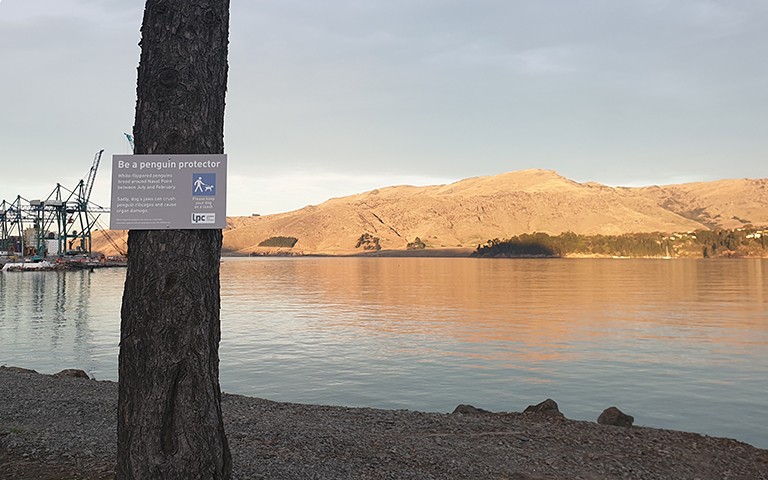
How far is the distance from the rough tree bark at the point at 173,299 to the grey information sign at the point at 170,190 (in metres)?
0.09

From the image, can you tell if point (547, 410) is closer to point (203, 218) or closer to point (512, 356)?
point (203, 218)

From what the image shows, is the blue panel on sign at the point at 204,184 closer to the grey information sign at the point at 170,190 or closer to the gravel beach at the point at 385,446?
the grey information sign at the point at 170,190

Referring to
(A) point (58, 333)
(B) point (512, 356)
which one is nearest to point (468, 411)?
(B) point (512, 356)

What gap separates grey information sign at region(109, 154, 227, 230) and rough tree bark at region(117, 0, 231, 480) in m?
0.09

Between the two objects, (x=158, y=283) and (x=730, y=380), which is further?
(x=730, y=380)

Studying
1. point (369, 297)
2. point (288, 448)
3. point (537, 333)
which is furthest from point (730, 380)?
point (369, 297)

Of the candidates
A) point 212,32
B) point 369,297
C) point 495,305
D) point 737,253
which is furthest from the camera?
point 737,253

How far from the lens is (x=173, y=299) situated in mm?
4531

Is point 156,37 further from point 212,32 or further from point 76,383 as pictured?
point 76,383

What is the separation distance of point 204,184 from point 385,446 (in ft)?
15.4

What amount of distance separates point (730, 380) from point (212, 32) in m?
19.1

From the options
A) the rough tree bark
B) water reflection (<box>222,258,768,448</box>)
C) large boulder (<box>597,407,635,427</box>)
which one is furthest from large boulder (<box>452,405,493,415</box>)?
the rough tree bark

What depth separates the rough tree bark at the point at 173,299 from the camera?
4.52 metres

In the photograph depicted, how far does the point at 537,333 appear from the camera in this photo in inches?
1138
